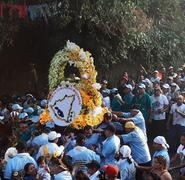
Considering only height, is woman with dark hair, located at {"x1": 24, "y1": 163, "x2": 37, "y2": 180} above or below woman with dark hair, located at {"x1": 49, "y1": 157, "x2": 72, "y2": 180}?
below

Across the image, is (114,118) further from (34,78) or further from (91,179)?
(34,78)

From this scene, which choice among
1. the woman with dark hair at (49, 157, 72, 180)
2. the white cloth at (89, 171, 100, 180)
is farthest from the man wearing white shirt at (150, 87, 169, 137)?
the white cloth at (89, 171, 100, 180)

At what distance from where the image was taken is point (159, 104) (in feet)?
45.2

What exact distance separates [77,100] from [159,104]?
3712mm

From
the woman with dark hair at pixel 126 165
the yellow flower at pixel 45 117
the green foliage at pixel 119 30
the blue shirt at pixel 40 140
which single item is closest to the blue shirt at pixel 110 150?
the woman with dark hair at pixel 126 165

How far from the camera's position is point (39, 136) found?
10.3 metres

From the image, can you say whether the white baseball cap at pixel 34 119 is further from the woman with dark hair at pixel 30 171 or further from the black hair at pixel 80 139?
the woman with dark hair at pixel 30 171

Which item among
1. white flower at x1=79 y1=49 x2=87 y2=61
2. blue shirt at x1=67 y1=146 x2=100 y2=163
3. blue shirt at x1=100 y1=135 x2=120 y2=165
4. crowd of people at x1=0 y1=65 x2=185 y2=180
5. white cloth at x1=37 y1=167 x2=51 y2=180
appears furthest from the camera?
white flower at x1=79 y1=49 x2=87 y2=61

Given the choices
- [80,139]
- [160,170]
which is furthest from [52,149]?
[160,170]

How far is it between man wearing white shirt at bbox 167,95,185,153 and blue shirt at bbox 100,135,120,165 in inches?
151

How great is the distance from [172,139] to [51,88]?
3.67 metres

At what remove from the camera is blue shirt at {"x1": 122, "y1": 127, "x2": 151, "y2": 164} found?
10109 mm

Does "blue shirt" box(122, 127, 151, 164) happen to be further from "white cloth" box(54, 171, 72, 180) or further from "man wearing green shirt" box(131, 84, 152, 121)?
"man wearing green shirt" box(131, 84, 152, 121)

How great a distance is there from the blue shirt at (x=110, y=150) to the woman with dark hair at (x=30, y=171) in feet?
5.50
